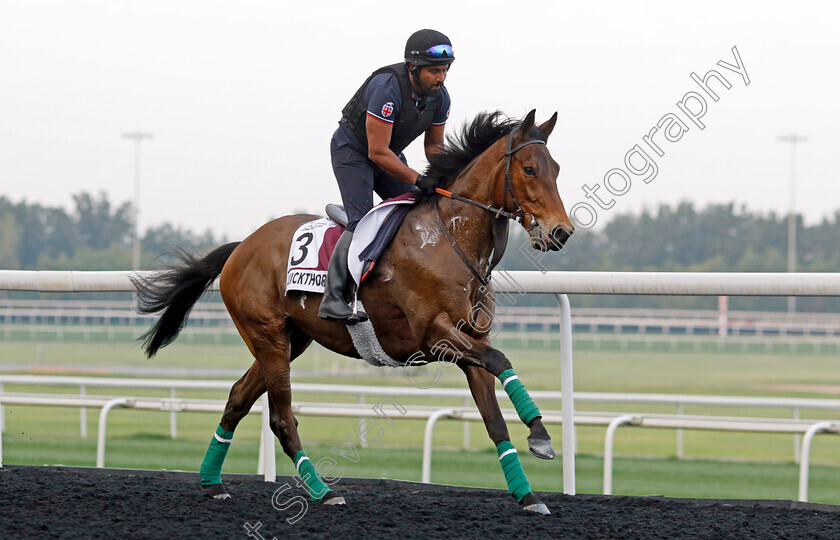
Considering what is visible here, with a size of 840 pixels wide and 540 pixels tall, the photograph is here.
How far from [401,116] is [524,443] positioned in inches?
381

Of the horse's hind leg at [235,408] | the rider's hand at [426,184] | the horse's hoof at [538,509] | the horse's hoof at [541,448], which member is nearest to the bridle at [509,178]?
A: the rider's hand at [426,184]

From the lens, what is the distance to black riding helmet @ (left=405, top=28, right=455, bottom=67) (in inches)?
168

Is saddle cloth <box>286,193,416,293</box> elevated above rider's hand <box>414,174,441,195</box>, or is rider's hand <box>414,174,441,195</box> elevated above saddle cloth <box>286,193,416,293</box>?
rider's hand <box>414,174,441,195</box>

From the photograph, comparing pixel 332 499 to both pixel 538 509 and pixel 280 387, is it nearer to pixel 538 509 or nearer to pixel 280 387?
pixel 280 387

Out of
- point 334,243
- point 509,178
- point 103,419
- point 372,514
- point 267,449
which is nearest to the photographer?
point 372,514

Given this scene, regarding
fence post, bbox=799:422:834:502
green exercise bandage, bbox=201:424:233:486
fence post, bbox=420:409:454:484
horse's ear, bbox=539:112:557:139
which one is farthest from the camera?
fence post, bbox=420:409:454:484

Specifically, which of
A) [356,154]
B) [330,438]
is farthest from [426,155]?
[330,438]

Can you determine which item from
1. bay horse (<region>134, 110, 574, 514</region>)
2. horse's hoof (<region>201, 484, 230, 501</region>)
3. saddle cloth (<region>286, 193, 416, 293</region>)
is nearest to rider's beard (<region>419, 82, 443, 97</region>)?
bay horse (<region>134, 110, 574, 514</region>)

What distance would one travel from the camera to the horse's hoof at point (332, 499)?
4219 mm

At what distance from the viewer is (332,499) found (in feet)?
13.9

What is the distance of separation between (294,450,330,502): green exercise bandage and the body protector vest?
1.43 metres

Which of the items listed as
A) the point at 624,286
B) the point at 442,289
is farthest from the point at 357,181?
the point at 624,286

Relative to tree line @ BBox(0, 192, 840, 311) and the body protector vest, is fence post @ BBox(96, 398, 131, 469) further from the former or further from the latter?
tree line @ BBox(0, 192, 840, 311)

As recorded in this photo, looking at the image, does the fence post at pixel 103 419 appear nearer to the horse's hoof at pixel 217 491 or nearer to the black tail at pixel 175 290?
the black tail at pixel 175 290
